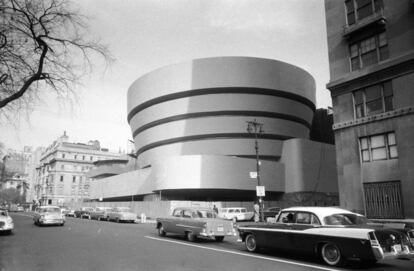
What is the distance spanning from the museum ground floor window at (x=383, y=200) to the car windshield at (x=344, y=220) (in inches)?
542

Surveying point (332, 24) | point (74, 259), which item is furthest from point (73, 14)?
point (332, 24)

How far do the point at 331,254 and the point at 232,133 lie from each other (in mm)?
48884

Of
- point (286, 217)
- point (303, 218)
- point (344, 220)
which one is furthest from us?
point (286, 217)

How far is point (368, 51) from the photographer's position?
83.6 feet

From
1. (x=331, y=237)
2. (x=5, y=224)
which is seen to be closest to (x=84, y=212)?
(x=5, y=224)

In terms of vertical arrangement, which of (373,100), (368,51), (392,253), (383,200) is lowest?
(392,253)

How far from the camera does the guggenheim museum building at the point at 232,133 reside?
53.3 meters

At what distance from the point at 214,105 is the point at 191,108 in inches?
157

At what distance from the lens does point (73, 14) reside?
36.0 ft

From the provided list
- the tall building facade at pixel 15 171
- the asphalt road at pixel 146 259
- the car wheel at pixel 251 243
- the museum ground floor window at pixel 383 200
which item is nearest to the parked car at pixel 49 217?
the tall building facade at pixel 15 171

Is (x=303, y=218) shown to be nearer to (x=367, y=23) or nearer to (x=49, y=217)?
(x=49, y=217)

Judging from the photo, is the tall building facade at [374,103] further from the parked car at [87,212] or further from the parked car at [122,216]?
the parked car at [87,212]

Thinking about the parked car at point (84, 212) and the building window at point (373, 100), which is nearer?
the building window at point (373, 100)

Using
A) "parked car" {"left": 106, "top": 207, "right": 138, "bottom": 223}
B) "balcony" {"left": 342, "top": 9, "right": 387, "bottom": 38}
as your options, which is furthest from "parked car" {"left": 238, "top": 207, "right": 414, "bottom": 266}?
"parked car" {"left": 106, "top": 207, "right": 138, "bottom": 223}
